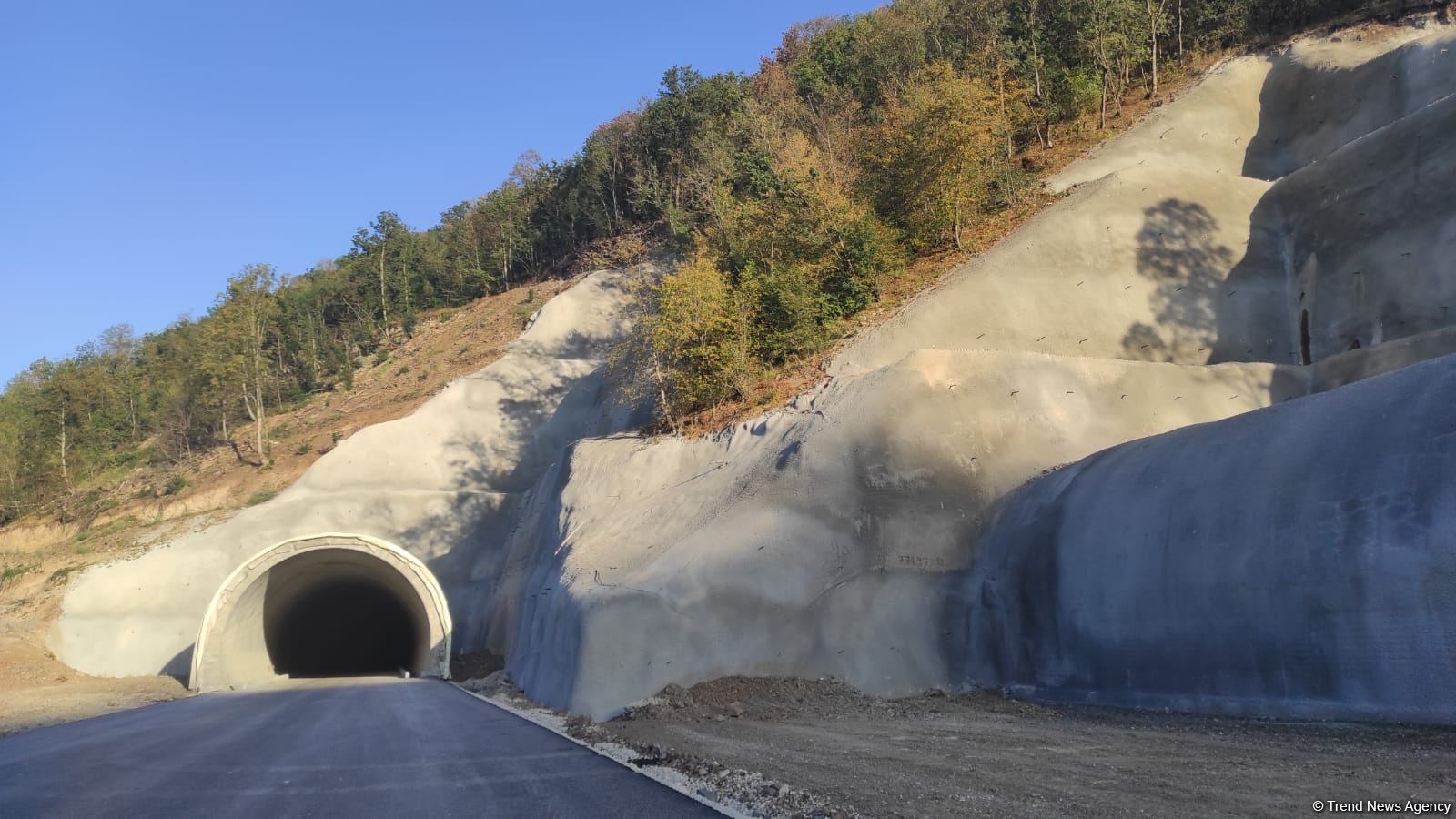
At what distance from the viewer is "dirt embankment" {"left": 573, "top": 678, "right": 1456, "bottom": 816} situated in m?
6.41

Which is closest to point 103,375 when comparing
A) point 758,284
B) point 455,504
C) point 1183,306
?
point 455,504

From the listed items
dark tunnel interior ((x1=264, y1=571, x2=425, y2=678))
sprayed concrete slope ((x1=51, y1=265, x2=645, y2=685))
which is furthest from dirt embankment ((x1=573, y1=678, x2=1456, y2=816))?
dark tunnel interior ((x1=264, y1=571, x2=425, y2=678))

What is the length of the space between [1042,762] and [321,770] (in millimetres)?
7430

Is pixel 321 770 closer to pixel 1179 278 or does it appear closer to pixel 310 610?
pixel 1179 278

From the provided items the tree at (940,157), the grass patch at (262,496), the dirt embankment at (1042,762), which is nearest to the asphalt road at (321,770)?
the dirt embankment at (1042,762)

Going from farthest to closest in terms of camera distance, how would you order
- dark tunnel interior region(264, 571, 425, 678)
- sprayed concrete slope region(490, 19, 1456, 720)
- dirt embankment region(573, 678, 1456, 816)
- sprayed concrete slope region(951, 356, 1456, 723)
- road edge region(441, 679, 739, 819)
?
dark tunnel interior region(264, 571, 425, 678)
sprayed concrete slope region(490, 19, 1456, 720)
sprayed concrete slope region(951, 356, 1456, 723)
road edge region(441, 679, 739, 819)
dirt embankment region(573, 678, 1456, 816)

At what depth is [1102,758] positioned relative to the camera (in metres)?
8.37

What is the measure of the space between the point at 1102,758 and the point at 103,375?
66.2 metres

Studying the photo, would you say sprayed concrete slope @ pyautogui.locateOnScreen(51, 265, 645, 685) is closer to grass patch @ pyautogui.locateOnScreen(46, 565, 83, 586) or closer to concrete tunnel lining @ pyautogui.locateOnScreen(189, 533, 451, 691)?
concrete tunnel lining @ pyautogui.locateOnScreen(189, 533, 451, 691)

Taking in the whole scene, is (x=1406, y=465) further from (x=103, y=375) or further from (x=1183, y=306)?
(x=103, y=375)

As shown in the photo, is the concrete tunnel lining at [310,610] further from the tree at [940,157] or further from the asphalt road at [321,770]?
the tree at [940,157]

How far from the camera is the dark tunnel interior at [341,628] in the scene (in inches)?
1228

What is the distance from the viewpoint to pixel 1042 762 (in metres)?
8.32

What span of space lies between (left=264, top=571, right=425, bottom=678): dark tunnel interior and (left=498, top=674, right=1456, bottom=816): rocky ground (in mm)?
21137
